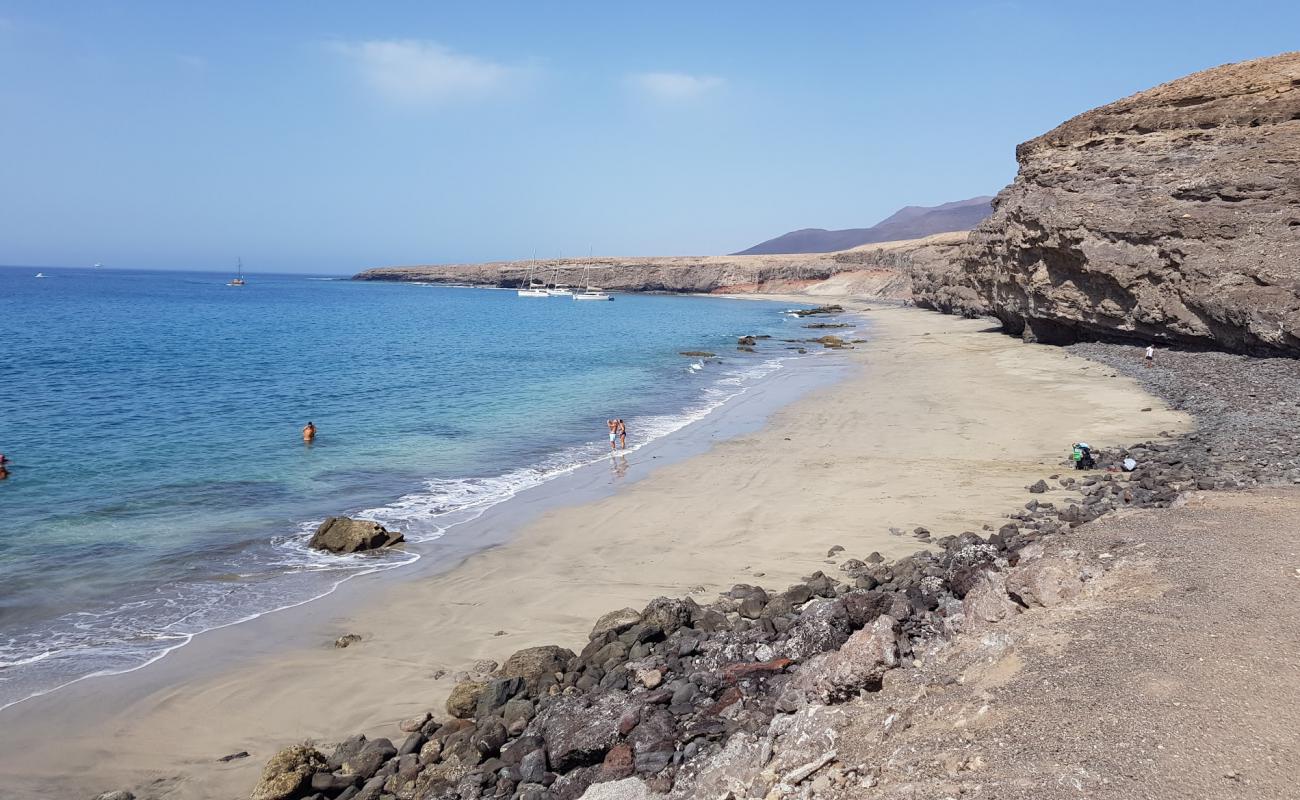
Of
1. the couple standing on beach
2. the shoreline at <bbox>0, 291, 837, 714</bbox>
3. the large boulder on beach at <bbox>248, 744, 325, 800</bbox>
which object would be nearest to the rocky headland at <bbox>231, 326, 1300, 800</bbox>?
the large boulder on beach at <bbox>248, 744, 325, 800</bbox>

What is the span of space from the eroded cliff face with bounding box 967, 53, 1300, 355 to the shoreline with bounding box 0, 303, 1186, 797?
4.86 metres

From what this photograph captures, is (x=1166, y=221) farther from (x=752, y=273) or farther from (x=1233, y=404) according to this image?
(x=752, y=273)

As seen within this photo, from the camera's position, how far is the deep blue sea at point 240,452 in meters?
11.0

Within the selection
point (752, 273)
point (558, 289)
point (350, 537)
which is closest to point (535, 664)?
point (350, 537)

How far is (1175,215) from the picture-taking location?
85.1 feet

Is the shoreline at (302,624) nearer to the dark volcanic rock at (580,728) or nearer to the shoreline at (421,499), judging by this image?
the shoreline at (421,499)

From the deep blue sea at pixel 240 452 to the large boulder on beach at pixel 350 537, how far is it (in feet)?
1.25

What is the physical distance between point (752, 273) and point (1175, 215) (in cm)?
10749

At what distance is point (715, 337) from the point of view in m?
57.7

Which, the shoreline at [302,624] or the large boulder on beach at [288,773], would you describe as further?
the shoreline at [302,624]

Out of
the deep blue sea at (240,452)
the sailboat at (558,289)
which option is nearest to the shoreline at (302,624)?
the deep blue sea at (240,452)

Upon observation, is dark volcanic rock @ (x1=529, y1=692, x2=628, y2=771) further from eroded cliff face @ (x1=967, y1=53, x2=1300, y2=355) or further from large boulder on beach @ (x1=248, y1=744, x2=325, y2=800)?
eroded cliff face @ (x1=967, y1=53, x2=1300, y2=355)

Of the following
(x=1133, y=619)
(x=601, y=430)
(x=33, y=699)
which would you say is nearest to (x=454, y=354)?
(x=601, y=430)

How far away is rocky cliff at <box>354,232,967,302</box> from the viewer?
355 feet
